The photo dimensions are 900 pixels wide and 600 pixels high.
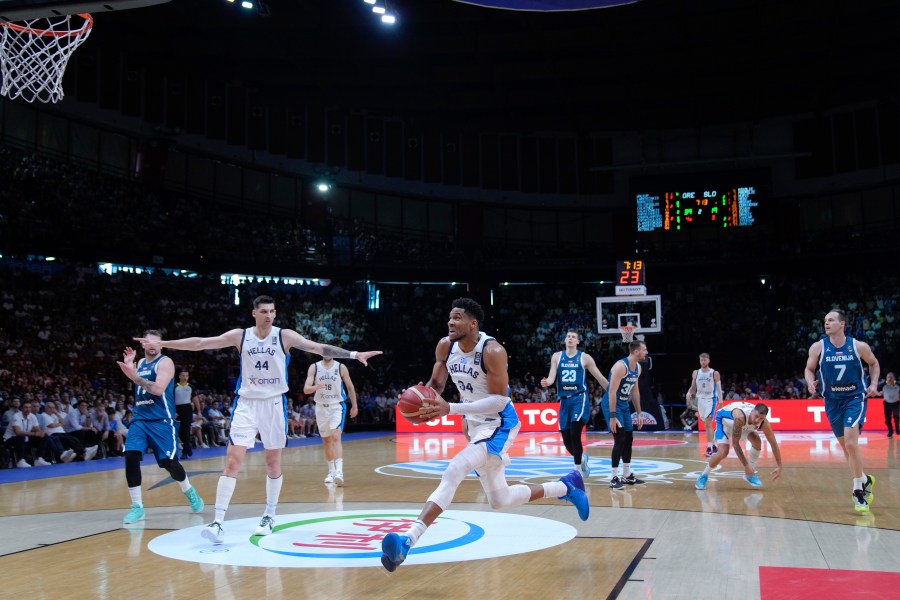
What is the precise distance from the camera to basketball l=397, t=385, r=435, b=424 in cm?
552

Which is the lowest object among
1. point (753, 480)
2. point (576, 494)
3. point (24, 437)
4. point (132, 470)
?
point (753, 480)

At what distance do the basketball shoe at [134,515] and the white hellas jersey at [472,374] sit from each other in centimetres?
402

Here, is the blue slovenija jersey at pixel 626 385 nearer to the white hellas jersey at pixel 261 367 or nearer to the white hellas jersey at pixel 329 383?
the white hellas jersey at pixel 329 383

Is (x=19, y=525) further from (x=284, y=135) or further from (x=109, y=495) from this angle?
(x=284, y=135)

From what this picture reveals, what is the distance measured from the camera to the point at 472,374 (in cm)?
611

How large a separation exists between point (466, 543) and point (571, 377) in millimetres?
4689

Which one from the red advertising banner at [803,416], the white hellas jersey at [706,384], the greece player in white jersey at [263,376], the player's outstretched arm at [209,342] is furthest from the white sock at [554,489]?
the red advertising banner at [803,416]

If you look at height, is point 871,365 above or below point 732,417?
above

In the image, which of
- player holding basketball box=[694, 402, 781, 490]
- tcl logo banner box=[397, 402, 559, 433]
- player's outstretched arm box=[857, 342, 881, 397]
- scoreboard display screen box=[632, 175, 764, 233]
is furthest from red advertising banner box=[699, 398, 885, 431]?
player's outstretched arm box=[857, 342, 881, 397]

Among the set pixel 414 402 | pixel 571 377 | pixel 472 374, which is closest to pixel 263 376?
pixel 472 374

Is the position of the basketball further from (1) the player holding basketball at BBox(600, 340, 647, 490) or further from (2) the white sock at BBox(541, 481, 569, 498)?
(1) the player holding basketball at BBox(600, 340, 647, 490)

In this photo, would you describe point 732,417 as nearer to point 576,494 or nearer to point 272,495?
point 576,494

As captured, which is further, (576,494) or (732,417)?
(732,417)

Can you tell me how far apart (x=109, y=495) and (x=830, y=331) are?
29.7ft
